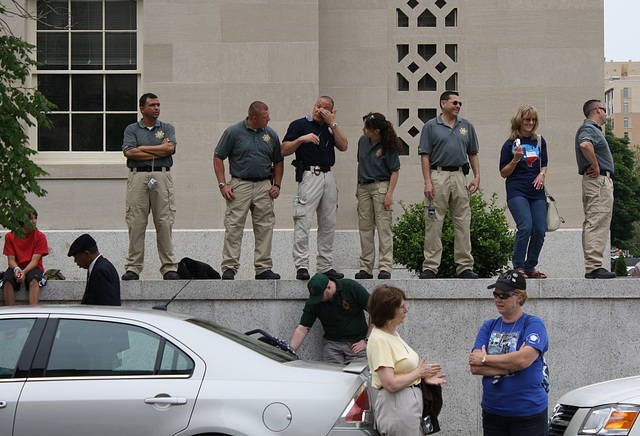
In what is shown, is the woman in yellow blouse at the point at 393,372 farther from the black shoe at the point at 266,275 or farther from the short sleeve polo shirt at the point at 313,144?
the short sleeve polo shirt at the point at 313,144

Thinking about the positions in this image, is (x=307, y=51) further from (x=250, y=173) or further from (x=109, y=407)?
(x=109, y=407)

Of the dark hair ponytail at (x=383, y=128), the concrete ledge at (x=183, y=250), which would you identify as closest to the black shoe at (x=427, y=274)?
the dark hair ponytail at (x=383, y=128)

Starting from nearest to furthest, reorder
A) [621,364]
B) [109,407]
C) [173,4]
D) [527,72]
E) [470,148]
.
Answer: [109,407]
[621,364]
[470,148]
[173,4]
[527,72]

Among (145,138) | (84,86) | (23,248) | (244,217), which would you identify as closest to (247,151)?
(244,217)

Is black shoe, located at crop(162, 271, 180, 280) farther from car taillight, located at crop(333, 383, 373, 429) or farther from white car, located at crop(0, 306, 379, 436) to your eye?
car taillight, located at crop(333, 383, 373, 429)

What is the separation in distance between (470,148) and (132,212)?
13.1 feet

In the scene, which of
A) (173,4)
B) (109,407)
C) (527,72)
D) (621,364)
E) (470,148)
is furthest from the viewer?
(527,72)

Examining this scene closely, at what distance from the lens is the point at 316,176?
8.98 metres

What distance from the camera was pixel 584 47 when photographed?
13797 mm

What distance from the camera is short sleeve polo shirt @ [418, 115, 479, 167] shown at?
8938 mm

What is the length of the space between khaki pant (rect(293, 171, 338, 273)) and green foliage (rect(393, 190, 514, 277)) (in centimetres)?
203

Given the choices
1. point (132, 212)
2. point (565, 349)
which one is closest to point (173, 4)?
point (132, 212)

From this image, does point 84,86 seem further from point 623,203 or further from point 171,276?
point 623,203

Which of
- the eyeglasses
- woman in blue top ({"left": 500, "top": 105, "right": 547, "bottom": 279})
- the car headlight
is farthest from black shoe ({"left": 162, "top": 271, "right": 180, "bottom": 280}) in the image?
the car headlight
